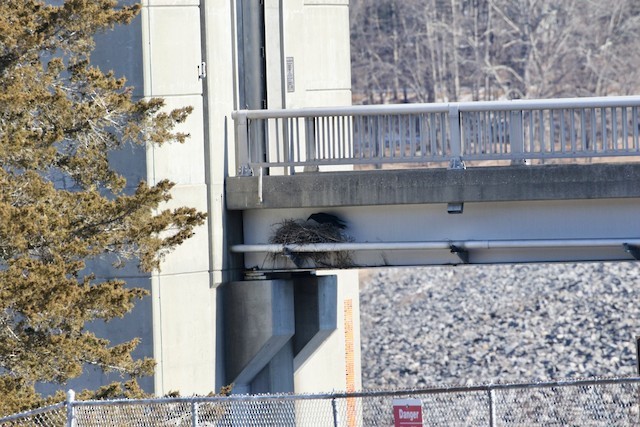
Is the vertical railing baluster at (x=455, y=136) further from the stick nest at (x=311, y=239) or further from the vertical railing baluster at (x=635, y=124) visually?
the vertical railing baluster at (x=635, y=124)

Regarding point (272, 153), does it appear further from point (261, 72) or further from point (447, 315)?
point (447, 315)

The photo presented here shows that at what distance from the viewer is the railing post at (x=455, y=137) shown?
19.5m

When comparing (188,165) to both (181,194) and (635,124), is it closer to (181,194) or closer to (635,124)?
(181,194)

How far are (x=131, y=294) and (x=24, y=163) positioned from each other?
1.70 meters

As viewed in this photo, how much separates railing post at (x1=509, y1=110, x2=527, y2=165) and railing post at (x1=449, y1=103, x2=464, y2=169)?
0.60 metres

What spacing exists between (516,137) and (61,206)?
5674mm

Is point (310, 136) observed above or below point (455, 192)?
above

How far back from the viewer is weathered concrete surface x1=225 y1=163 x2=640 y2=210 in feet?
62.0

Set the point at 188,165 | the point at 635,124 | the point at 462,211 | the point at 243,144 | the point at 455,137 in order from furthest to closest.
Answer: the point at 243,144 → the point at 188,165 → the point at 455,137 → the point at 462,211 → the point at 635,124

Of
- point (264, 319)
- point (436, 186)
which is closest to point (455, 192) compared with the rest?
point (436, 186)

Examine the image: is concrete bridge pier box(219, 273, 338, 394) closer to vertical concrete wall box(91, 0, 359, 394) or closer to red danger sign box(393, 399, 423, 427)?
vertical concrete wall box(91, 0, 359, 394)

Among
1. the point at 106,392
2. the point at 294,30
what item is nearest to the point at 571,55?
the point at 294,30

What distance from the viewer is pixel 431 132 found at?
64.1 ft

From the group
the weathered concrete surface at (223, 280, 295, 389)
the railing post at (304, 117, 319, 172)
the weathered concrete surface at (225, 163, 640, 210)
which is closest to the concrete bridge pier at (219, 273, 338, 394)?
the weathered concrete surface at (223, 280, 295, 389)
